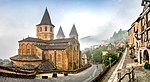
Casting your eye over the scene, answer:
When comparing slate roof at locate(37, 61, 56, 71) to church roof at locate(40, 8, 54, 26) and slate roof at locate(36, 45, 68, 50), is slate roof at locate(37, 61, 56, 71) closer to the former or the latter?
slate roof at locate(36, 45, 68, 50)

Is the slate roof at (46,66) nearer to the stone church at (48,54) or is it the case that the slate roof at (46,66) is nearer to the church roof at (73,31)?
the stone church at (48,54)

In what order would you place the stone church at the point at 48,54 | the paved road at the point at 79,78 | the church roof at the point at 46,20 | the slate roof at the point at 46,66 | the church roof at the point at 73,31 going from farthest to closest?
the church roof at the point at 73,31 < the church roof at the point at 46,20 < the stone church at the point at 48,54 < the slate roof at the point at 46,66 < the paved road at the point at 79,78

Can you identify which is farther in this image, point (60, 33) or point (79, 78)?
point (60, 33)

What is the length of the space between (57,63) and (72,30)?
35150 millimetres

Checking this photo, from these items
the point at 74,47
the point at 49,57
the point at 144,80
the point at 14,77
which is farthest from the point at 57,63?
the point at 144,80

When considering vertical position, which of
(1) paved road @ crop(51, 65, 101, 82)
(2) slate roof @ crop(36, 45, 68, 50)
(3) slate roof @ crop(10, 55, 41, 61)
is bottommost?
(1) paved road @ crop(51, 65, 101, 82)

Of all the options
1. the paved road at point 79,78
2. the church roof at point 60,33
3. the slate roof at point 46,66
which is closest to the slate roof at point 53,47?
the slate roof at point 46,66

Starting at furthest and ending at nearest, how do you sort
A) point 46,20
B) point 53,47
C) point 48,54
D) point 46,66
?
point 46,20, point 53,47, point 48,54, point 46,66

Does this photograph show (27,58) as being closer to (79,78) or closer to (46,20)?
(46,20)

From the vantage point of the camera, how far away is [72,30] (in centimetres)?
8725

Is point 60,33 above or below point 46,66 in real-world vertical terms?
above

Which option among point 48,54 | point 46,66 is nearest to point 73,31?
point 48,54

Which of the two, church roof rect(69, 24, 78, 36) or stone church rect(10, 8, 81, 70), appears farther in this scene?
church roof rect(69, 24, 78, 36)

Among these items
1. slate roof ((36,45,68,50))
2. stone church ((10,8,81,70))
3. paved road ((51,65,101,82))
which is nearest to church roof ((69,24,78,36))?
stone church ((10,8,81,70))
